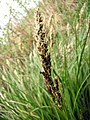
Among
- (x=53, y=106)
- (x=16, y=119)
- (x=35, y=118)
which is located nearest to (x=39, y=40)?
(x=53, y=106)

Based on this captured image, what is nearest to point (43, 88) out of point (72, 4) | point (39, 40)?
point (39, 40)

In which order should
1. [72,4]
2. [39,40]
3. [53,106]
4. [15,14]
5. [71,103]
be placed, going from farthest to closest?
[15,14] < [72,4] < [71,103] < [53,106] < [39,40]

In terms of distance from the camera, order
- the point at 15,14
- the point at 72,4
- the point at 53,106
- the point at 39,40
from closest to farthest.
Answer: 1. the point at 39,40
2. the point at 53,106
3. the point at 72,4
4. the point at 15,14

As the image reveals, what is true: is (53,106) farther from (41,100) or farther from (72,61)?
(72,61)

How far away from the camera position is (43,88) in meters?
2.02

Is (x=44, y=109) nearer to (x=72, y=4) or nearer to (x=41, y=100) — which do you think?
(x=41, y=100)

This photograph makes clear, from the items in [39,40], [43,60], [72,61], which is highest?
[39,40]

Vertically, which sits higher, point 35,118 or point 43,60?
point 43,60

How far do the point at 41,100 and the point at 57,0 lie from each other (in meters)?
2.67

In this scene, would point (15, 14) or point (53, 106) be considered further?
point (15, 14)

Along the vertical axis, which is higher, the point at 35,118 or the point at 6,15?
the point at 6,15

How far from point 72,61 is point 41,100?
1.10 feet

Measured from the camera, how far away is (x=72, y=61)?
2.10m

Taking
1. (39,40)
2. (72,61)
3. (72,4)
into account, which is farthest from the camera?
(72,4)
